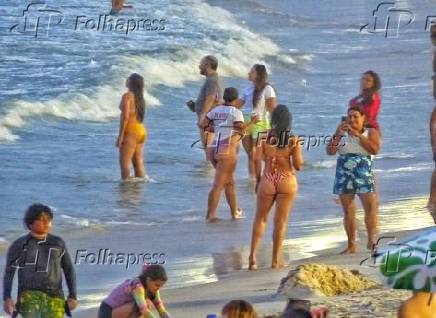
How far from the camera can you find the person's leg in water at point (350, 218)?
12.3m

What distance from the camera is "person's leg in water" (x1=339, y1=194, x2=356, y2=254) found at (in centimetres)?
1229

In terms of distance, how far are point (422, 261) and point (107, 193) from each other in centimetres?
983

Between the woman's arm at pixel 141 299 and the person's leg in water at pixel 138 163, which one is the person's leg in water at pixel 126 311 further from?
the person's leg in water at pixel 138 163

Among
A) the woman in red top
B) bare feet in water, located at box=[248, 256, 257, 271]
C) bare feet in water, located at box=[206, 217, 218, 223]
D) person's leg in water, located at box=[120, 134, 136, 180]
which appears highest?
the woman in red top

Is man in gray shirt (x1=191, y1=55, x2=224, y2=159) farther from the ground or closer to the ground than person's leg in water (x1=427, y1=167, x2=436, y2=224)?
farther from the ground

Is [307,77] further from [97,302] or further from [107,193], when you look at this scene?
[97,302]

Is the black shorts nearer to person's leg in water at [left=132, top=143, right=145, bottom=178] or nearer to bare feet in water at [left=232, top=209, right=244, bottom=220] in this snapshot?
bare feet in water at [left=232, top=209, right=244, bottom=220]

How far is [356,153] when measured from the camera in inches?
476

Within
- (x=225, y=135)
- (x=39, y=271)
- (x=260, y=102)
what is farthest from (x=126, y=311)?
(x=260, y=102)

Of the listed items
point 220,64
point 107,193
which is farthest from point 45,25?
point 107,193

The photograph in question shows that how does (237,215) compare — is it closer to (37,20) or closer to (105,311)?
(105,311)

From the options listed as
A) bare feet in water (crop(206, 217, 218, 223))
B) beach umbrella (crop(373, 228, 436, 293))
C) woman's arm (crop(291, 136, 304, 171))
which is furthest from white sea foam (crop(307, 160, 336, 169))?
beach umbrella (crop(373, 228, 436, 293))

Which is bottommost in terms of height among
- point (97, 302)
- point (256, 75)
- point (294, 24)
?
point (97, 302)

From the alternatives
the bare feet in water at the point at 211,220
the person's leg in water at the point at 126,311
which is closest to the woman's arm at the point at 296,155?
the bare feet in water at the point at 211,220
